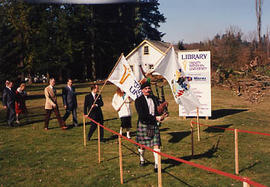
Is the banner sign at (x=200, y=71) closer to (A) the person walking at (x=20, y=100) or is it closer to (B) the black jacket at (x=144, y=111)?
(B) the black jacket at (x=144, y=111)

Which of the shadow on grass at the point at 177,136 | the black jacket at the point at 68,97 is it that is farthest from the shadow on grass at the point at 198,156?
the black jacket at the point at 68,97

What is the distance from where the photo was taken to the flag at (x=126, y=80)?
7.78 m

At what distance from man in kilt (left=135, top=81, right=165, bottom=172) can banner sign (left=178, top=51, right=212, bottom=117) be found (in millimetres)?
7795

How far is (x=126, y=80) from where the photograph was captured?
27.0 feet

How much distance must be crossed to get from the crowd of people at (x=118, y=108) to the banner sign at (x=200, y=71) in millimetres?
4571

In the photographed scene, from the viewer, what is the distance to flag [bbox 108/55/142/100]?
778 cm

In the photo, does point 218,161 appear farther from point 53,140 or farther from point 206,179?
point 53,140

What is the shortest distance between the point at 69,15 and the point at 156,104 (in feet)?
169

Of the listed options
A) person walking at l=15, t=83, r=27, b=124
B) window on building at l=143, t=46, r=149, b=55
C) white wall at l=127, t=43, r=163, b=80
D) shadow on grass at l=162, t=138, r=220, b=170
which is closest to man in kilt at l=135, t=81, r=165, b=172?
shadow on grass at l=162, t=138, r=220, b=170

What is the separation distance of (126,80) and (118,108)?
3.02 meters

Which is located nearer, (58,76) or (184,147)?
(184,147)

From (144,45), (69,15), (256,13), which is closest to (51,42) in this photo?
(69,15)

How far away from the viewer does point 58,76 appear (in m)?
58.8

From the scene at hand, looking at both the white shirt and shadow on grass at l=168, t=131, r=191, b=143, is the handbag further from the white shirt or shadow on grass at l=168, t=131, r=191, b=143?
shadow on grass at l=168, t=131, r=191, b=143
